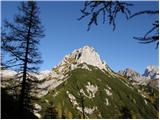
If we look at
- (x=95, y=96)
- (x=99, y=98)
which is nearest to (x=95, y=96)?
(x=95, y=96)

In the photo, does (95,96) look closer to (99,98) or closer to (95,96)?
(95,96)

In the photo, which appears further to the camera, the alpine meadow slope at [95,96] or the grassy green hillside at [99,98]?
the alpine meadow slope at [95,96]

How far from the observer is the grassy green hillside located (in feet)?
490

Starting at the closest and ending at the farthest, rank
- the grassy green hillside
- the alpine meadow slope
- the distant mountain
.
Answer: the grassy green hillside
the distant mountain
the alpine meadow slope

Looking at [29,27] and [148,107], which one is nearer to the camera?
[29,27]

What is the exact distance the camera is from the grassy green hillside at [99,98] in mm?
149250

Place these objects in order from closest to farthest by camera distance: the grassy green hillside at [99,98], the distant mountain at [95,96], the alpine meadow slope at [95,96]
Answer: the grassy green hillside at [99,98] → the distant mountain at [95,96] → the alpine meadow slope at [95,96]

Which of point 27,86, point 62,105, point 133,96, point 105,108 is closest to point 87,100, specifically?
point 105,108

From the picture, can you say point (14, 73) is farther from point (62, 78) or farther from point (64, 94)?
point (62, 78)

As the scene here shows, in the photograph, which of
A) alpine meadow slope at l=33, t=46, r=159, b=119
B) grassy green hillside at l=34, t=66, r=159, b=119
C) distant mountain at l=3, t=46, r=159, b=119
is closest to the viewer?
grassy green hillside at l=34, t=66, r=159, b=119

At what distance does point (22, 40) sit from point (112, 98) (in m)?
156

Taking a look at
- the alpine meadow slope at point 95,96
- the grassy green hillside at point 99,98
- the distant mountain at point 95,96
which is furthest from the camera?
the alpine meadow slope at point 95,96

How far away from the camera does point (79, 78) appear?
182 metres

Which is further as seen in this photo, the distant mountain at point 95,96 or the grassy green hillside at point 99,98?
the distant mountain at point 95,96
